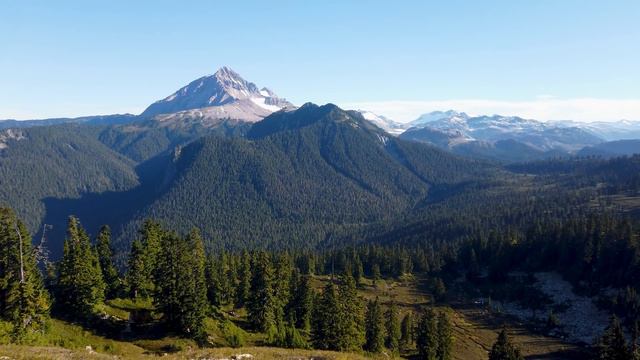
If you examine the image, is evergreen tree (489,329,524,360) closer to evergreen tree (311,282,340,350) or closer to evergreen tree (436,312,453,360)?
evergreen tree (436,312,453,360)

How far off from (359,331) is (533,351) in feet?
184

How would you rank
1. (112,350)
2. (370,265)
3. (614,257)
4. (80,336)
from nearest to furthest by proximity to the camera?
(112,350)
(80,336)
(614,257)
(370,265)

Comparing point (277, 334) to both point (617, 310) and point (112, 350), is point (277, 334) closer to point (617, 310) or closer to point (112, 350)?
point (112, 350)

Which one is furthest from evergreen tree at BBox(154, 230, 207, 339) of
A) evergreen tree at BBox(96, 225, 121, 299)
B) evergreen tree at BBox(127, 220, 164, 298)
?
evergreen tree at BBox(96, 225, 121, 299)

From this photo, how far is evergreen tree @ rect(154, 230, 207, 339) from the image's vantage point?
6888 centimetres

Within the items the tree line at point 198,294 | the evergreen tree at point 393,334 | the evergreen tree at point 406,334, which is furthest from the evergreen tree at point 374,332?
the evergreen tree at point 406,334

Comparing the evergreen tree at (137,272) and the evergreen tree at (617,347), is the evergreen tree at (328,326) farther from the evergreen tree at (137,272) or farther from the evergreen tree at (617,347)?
the evergreen tree at (617,347)

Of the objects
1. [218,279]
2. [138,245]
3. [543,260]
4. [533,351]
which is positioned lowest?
[533,351]

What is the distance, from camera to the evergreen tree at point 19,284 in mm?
55844

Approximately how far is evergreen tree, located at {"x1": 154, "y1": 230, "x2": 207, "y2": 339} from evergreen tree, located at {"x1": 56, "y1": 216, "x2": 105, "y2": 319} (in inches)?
362

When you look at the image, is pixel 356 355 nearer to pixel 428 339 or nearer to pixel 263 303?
pixel 263 303

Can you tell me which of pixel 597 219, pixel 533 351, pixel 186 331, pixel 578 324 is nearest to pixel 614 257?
pixel 597 219

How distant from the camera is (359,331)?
8356cm

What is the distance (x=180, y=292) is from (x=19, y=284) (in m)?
21.0
